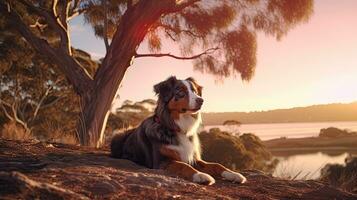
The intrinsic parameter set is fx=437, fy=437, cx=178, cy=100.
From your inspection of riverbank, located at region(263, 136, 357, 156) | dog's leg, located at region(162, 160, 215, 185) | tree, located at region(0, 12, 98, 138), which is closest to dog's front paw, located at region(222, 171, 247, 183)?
dog's leg, located at region(162, 160, 215, 185)

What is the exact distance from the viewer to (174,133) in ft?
16.5

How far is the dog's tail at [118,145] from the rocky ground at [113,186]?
96cm

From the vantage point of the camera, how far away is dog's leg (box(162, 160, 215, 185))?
4184mm

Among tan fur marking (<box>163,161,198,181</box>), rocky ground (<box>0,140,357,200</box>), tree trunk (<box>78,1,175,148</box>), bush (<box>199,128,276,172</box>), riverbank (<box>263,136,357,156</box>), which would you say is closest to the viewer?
rocky ground (<box>0,140,357,200</box>)

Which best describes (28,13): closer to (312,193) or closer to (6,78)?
(6,78)

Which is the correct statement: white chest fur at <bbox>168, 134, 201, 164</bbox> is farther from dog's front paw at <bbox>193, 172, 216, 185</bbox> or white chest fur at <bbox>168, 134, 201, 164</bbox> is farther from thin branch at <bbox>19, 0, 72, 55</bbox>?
thin branch at <bbox>19, 0, 72, 55</bbox>

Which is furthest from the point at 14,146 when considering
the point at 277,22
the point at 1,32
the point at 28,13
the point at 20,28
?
the point at 1,32

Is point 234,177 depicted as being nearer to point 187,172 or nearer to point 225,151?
point 187,172

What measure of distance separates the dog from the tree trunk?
5599mm

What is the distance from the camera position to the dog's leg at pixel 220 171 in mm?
4623

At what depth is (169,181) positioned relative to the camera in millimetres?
3709

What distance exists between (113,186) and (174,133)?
6.37ft

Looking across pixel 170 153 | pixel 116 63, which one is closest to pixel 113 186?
pixel 170 153

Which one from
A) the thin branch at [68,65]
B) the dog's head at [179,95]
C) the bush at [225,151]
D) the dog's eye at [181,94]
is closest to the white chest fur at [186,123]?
the dog's head at [179,95]
